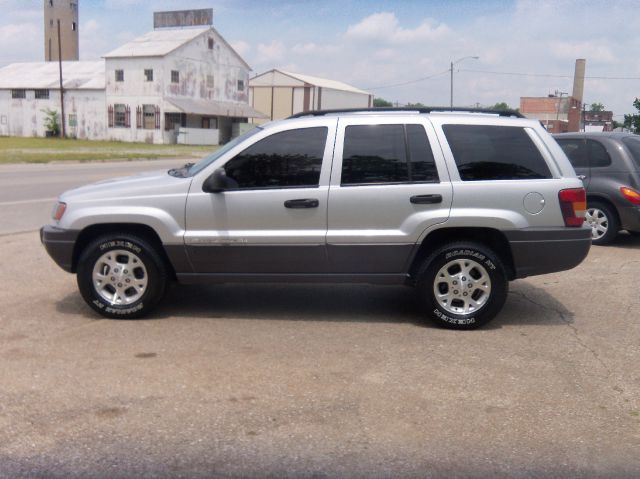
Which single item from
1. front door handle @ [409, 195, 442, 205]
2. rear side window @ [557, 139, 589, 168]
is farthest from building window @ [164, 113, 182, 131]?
front door handle @ [409, 195, 442, 205]

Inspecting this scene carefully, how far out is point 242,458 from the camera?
360 cm

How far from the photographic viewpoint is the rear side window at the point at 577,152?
33.0ft

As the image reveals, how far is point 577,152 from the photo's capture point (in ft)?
33.3

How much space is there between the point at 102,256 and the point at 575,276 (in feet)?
17.5

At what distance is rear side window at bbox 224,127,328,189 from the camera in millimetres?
5867

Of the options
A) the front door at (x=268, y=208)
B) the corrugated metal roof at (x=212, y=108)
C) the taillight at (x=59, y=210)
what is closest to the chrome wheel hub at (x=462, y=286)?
the front door at (x=268, y=208)

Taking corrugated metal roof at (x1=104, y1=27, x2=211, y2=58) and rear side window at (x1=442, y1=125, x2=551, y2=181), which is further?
corrugated metal roof at (x1=104, y1=27, x2=211, y2=58)

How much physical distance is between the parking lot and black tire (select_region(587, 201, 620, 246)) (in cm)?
322

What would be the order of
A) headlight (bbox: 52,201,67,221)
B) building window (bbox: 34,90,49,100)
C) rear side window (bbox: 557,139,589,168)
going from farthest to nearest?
building window (bbox: 34,90,49,100) → rear side window (bbox: 557,139,589,168) → headlight (bbox: 52,201,67,221)

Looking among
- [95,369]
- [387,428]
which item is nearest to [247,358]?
[95,369]

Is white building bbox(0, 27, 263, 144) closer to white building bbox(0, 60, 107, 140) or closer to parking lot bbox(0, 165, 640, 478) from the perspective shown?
white building bbox(0, 60, 107, 140)

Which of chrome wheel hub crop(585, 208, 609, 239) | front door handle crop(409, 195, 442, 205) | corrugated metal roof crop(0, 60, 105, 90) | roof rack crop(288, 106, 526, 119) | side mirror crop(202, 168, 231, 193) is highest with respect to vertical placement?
corrugated metal roof crop(0, 60, 105, 90)

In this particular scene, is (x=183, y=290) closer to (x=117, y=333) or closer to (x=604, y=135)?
(x=117, y=333)

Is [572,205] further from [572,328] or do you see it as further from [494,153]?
[572,328]
